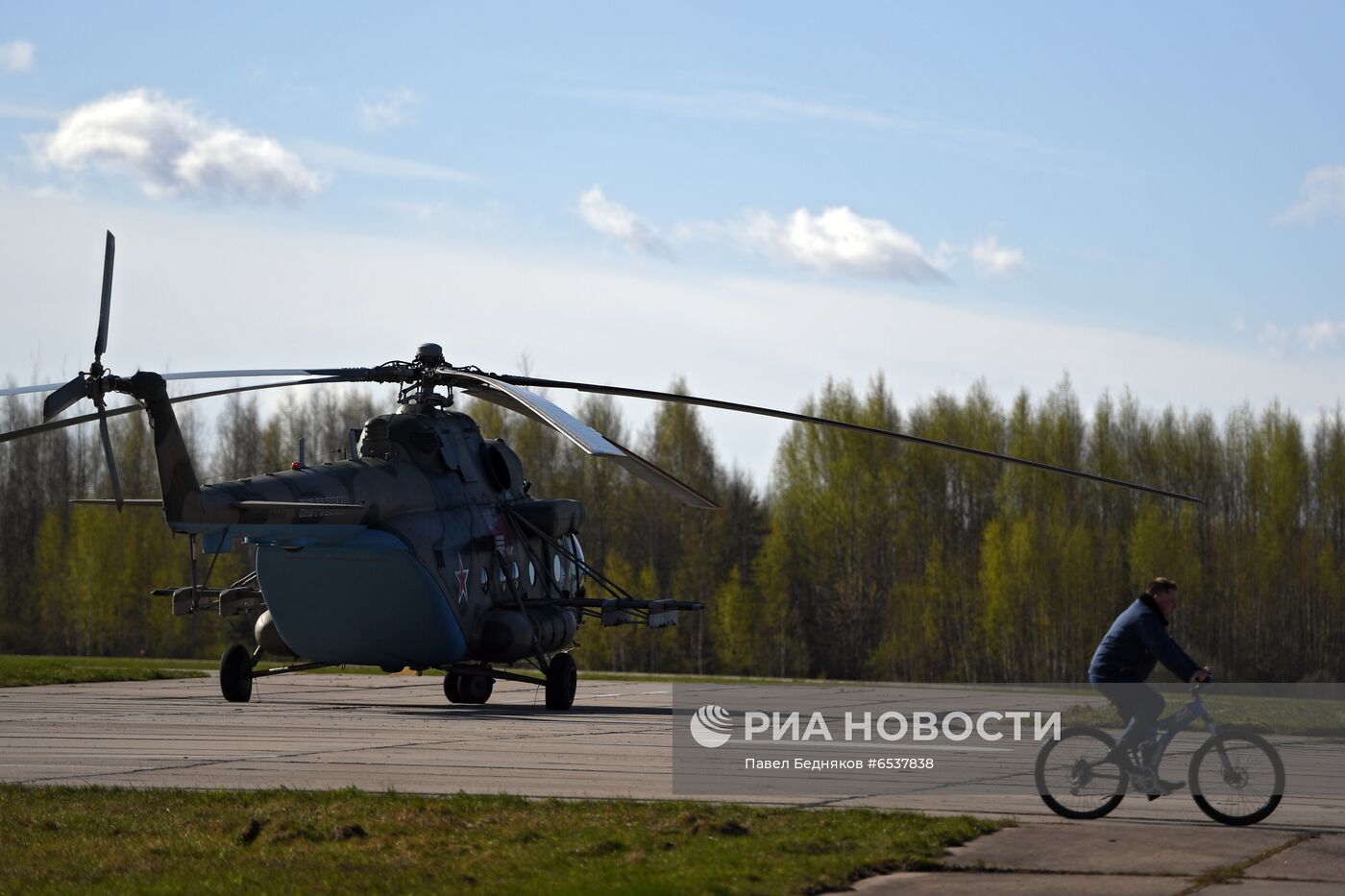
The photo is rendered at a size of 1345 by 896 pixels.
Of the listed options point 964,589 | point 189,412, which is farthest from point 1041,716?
point 189,412

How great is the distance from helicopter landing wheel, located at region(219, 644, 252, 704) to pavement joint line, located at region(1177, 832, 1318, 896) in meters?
16.5

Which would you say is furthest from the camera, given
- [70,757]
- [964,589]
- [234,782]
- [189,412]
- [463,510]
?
[189,412]

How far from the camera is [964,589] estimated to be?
71.2 m

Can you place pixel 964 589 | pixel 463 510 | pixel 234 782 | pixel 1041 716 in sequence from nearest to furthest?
pixel 234 782 < pixel 1041 716 < pixel 463 510 < pixel 964 589

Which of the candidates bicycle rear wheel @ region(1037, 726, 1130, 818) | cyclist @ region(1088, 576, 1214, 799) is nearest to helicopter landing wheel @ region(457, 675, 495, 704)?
bicycle rear wheel @ region(1037, 726, 1130, 818)

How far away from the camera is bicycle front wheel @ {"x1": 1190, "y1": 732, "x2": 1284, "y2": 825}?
450 inches

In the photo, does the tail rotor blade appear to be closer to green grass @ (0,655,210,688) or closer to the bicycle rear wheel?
the bicycle rear wheel

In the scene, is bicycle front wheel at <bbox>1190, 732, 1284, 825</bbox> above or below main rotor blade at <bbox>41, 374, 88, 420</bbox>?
below

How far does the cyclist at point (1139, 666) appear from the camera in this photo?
11.7m

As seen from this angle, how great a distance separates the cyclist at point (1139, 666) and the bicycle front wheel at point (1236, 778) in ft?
0.87

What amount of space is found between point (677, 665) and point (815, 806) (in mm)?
59137

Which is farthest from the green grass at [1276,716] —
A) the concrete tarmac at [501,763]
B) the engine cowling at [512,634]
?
the engine cowling at [512,634]

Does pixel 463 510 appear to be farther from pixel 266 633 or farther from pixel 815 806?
pixel 815 806

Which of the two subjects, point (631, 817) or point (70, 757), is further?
point (70, 757)
